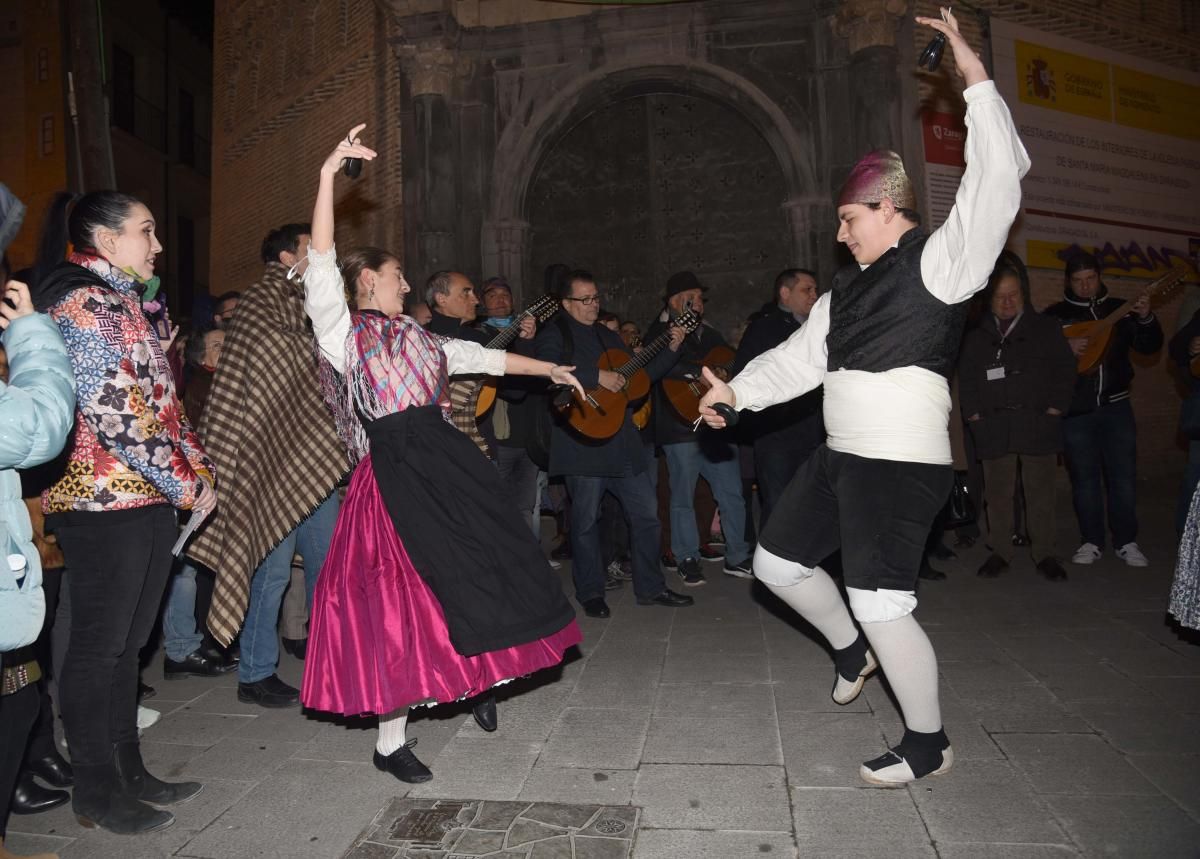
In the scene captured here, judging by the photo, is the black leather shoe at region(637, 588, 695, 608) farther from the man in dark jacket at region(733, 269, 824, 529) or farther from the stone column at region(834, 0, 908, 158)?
the stone column at region(834, 0, 908, 158)

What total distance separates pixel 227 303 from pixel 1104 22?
40.2 ft

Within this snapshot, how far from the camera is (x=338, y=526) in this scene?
11.3 ft

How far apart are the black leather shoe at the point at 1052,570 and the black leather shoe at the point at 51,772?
5.97m

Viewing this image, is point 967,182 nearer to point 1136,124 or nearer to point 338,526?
point 338,526

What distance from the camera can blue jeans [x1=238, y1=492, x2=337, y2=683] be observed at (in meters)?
4.42

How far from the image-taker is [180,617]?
5012mm

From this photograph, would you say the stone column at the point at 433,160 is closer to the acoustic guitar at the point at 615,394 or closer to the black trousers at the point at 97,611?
the acoustic guitar at the point at 615,394

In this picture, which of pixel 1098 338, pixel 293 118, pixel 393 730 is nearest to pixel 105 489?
pixel 393 730

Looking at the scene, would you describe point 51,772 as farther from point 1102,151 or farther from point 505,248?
point 1102,151

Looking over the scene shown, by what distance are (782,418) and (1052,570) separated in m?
2.17

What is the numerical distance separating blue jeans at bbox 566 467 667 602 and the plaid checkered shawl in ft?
6.62

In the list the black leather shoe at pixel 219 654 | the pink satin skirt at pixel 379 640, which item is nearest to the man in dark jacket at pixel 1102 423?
the pink satin skirt at pixel 379 640

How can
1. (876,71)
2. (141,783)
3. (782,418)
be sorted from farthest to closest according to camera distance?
(876,71) < (782,418) < (141,783)

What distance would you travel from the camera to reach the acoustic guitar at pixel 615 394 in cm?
592
